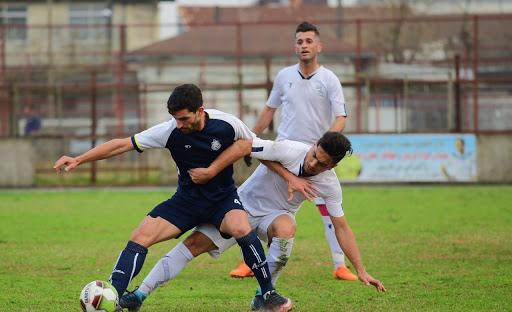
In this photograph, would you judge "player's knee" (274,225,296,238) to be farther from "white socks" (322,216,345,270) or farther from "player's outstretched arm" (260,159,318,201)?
"white socks" (322,216,345,270)

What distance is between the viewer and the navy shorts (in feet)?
21.0

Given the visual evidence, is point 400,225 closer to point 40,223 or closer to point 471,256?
point 471,256

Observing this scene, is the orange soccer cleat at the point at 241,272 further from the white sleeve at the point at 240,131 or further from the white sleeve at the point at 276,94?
the white sleeve at the point at 240,131

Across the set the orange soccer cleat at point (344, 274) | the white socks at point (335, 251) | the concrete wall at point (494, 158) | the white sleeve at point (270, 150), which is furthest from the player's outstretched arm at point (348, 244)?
the concrete wall at point (494, 158)

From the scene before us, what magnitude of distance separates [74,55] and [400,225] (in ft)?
68.3

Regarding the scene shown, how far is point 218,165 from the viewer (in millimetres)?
6367

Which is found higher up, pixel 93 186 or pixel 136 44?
pixel 136 44

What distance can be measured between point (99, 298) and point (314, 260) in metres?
3.95

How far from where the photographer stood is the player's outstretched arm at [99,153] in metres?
6.09

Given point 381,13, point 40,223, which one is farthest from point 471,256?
point 381,13

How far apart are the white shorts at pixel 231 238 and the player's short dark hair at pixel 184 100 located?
111 centimetres

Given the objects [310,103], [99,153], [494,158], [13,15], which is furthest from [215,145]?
[13,15]

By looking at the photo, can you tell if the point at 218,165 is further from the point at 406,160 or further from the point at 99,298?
the point at 406,160

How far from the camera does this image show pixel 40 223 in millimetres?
13188
